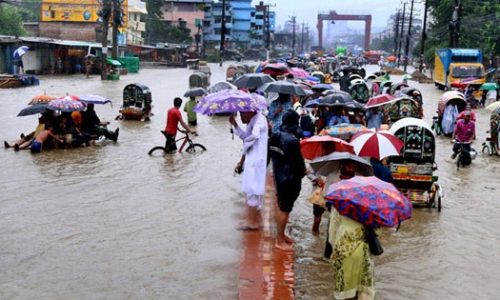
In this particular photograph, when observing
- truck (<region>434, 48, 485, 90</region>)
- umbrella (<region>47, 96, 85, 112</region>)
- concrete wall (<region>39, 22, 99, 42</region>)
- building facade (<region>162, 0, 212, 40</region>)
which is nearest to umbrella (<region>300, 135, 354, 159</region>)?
umbrella (<region>47, 96, 85, 112</region>)

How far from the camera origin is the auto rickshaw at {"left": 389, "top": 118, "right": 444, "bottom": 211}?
32.4 feet

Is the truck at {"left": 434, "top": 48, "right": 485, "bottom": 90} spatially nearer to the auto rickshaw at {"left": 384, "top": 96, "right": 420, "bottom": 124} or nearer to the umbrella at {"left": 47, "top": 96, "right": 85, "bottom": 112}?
the auto rickshaw at {"left": 384, "top": 96, "right": 420, "bottom": 124}

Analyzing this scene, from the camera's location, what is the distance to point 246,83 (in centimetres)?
1512

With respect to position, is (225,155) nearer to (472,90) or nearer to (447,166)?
(447,166)

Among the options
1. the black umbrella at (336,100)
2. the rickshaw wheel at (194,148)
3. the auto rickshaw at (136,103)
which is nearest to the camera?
the black umbrella at (336,100)

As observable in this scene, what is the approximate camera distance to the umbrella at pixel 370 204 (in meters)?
5.25

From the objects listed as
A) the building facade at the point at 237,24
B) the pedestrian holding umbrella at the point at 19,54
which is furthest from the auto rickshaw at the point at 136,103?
the building facade at the point at 237,24

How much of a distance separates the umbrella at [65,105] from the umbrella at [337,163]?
840 cm

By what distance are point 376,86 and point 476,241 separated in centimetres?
1721

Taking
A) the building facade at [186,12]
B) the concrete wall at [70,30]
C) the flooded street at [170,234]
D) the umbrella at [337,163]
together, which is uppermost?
the building facade at [186,12]

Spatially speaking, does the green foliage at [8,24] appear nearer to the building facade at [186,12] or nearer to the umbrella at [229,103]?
the building facade at [186,12]

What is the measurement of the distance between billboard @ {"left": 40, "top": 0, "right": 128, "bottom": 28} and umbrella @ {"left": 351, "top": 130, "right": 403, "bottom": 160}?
5823 cm

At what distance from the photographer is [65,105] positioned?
14117 mm

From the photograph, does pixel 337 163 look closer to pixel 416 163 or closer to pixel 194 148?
pixel 416 163
